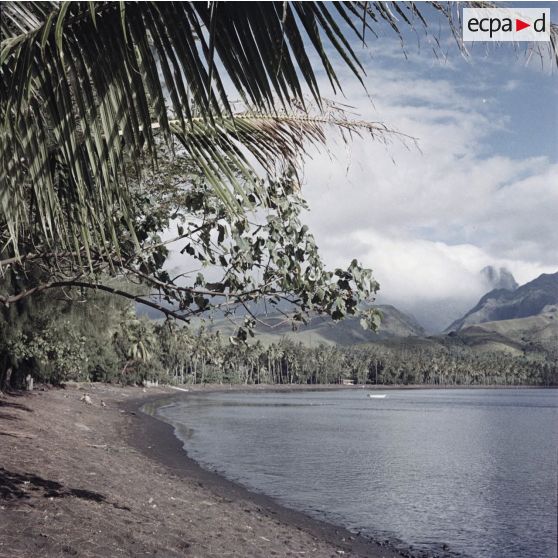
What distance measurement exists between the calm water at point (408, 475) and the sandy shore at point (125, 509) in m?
2.83

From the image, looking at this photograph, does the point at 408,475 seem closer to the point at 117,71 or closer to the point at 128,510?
the point at 128,510

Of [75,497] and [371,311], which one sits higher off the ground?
[371,311]

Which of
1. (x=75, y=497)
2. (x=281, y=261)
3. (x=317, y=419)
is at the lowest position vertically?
(x=317, y=419)

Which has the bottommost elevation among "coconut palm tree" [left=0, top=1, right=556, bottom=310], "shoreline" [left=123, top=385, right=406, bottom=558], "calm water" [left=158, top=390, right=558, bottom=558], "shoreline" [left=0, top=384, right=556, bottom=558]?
"calm water" [left=158, top=390, right=558, bottom=558]

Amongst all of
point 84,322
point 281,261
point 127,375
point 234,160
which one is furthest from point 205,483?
point 127,375

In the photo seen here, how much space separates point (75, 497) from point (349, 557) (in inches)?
262

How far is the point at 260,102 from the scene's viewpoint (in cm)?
237

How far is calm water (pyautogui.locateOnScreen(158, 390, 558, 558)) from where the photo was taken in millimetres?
20328

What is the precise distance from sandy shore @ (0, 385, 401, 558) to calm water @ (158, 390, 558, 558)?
283cm

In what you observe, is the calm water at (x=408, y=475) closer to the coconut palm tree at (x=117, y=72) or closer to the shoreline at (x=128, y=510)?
the shoreline at (x=128, y=510)

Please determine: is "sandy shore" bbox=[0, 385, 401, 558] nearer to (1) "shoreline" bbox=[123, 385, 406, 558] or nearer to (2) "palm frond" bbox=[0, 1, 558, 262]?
(1) "shoreline" bbox=[123, 385, 406, 558]

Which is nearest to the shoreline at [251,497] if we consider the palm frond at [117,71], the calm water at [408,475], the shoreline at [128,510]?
the shoreline at [128,510]

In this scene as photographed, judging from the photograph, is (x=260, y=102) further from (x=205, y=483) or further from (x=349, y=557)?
(x=205, y=483)

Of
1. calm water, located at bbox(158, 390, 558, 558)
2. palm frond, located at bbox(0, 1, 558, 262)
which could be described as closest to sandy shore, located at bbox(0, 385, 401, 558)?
calm water, located at bbox(158, 390, 558, 558)
